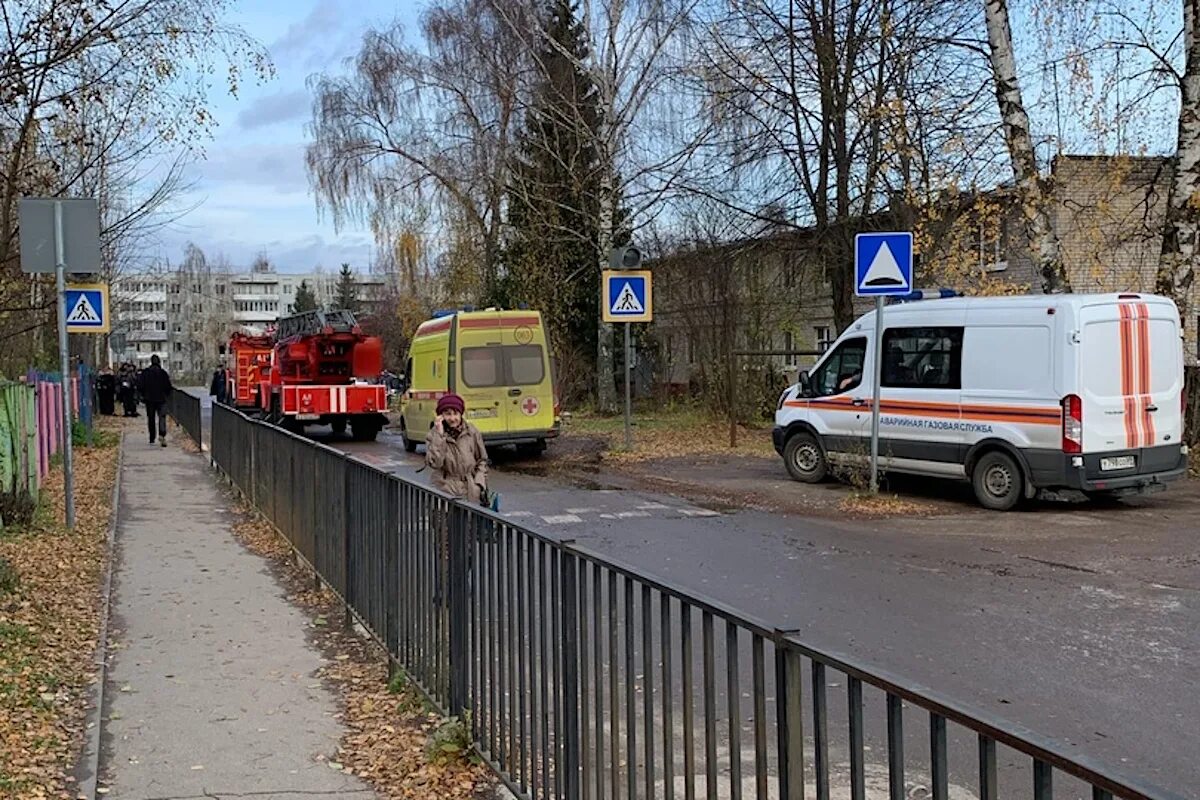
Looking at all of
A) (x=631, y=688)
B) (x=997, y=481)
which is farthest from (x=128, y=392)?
(x=631, y=688)

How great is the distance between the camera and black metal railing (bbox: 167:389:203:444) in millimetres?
25141

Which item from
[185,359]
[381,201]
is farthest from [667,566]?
[185,359]

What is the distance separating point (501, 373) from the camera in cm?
1934

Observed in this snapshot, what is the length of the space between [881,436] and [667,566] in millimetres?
5568

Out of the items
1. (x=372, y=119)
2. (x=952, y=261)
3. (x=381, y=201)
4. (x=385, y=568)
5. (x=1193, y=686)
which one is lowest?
(x=1193, y=686)

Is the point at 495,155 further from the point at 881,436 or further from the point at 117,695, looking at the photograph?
the point at 117,695

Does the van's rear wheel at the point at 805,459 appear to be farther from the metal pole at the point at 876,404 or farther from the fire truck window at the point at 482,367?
the fire truck window at the point at 482,367

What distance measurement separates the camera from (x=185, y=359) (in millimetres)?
136125

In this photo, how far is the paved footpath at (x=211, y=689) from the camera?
4734mm

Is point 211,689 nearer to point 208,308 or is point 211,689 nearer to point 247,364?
point 247,364

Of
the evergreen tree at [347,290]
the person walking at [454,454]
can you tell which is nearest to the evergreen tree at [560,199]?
the person walking at [454,454]

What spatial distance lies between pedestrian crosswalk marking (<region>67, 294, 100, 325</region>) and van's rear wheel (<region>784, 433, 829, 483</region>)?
8.97 metres

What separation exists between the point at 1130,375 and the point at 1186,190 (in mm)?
5324

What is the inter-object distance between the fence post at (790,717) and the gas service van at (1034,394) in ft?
33.4
